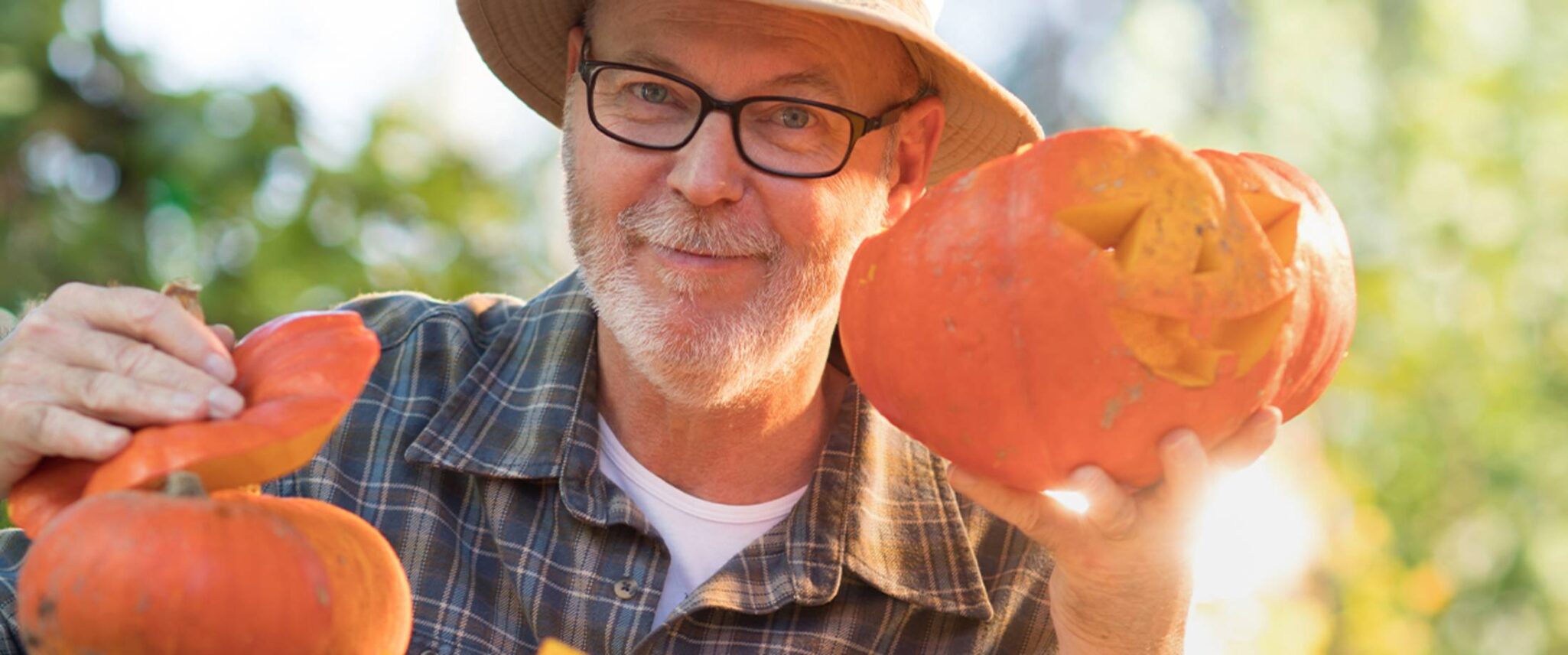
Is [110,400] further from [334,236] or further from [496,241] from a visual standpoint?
[496,241]

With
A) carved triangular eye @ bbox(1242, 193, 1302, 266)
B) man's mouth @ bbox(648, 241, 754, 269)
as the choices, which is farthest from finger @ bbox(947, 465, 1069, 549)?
man's mouth @ bbox(648, 241, 754, 269)

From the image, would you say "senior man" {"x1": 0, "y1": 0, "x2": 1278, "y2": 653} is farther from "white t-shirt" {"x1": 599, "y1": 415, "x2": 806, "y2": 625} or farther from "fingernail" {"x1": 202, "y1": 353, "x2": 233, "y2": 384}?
"fingernail" {"x1": 202, "y1": 353, "x2": 233, "y2": 384}

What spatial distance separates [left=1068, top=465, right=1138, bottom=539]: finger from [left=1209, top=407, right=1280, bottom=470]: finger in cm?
12

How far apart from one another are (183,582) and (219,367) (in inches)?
10.7

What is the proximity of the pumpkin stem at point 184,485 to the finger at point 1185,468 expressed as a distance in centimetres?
107

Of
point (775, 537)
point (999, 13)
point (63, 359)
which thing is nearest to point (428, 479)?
point (775, 537)

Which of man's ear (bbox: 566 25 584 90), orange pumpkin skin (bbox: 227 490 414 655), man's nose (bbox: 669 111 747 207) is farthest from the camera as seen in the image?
man's ear (bbox: 566 25 584 90)

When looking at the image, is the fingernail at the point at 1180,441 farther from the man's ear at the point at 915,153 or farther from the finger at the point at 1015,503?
the man's ear at the point at 915,153

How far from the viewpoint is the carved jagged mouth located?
1.68 meters

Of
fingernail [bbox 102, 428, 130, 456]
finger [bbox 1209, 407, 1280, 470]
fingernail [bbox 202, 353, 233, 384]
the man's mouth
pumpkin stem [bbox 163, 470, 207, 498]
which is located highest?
finger [bbox 1209, 407, 1280, 470]

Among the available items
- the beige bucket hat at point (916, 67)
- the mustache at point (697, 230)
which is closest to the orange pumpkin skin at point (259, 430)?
the mustache at point (697, 230)

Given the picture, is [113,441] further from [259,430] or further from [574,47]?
[574,47]

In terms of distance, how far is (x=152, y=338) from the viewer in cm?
162

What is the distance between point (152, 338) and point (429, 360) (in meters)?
1.21
